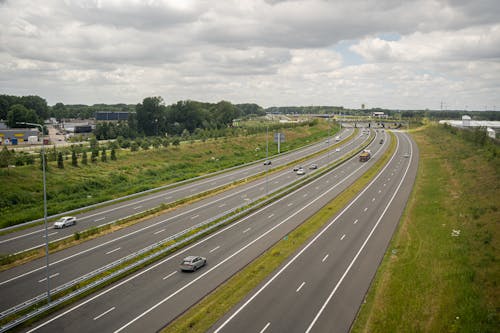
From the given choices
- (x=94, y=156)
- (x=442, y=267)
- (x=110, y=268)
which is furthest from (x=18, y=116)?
(x=442, y=267)

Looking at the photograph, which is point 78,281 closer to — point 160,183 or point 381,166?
point 160,183

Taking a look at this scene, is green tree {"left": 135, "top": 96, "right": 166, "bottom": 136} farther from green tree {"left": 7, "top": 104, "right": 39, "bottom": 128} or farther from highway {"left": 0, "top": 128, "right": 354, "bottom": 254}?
highway {"left": 0, "top": 128, "right": 354, "bottom": 254}

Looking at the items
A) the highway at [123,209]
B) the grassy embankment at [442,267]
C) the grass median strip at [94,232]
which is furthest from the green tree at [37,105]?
the grassy embankment at [442,267]

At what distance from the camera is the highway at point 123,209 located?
40.3 metres

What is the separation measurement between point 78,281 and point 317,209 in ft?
110

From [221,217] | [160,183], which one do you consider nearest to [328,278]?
[221,217]

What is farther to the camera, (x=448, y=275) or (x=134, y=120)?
(x=134, y=120)

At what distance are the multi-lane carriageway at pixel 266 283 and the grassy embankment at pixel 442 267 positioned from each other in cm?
178

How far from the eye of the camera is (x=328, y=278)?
105 ft

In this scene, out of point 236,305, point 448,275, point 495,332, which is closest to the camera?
point 495,332

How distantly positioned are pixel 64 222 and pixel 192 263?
68.5ft

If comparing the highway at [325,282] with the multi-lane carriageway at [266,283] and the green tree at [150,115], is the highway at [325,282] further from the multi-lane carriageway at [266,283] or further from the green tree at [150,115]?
the green tree at [150,115]

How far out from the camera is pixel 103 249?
38.4 metres

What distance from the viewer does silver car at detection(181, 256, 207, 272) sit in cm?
3312
